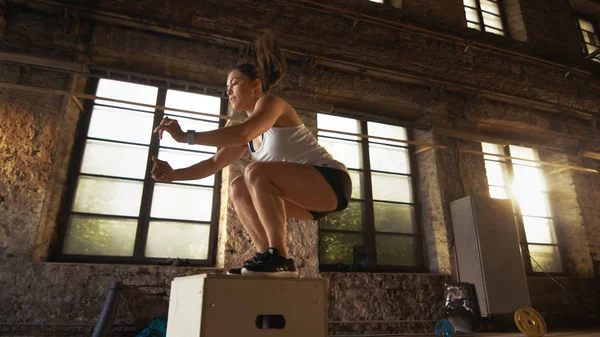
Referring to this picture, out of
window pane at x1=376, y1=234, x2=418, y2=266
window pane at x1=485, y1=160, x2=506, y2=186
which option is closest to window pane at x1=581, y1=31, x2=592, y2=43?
window pane at x1=485, y1=160, x2=506, y2=186

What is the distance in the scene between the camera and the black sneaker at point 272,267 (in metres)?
1.49

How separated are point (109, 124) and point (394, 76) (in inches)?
142

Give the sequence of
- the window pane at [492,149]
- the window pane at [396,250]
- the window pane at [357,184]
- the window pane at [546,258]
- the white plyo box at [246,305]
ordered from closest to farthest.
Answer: the white plyo box at [246,305] < the window pane at [396,250] < the window pane at [357,184] < the window pane at [546,258] < the window pane at [492,149]

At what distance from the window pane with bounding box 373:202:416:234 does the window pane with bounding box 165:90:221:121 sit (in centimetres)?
235

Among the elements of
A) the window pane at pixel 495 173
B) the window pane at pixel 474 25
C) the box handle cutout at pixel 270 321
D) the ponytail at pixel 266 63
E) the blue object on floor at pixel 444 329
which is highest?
the window pane at pixel 474 25

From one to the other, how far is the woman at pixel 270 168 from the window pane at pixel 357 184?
3006 mm

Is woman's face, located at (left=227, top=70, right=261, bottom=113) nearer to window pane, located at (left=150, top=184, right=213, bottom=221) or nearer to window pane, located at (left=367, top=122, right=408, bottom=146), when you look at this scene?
window pane, located at (left=150, top=184, right=213, bottom=221)

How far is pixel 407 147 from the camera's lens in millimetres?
5336

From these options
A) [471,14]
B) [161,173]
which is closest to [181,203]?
[161,173]

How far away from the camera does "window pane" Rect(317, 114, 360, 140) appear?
4.95 meters

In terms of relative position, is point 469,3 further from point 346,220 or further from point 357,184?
point 346,220

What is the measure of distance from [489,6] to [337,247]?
17.4 feet

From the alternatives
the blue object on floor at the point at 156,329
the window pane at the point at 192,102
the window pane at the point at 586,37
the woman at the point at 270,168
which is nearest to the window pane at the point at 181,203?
the window pane at the point at 192,102

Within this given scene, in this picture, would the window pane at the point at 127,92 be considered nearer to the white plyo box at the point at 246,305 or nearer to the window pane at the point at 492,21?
the white plyo box at the point at 246,305
